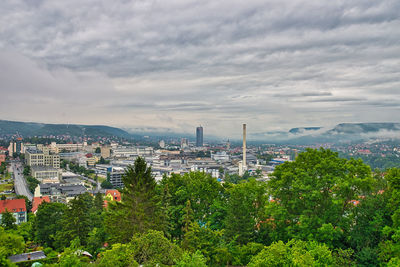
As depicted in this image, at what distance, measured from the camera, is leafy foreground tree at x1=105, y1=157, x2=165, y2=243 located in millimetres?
17281

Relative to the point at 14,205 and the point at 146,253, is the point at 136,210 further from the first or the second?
the point at 14,205

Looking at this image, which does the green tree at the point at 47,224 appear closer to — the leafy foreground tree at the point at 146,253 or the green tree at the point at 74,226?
the green tree at the point at 74,226

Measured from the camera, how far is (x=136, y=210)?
17.7 m

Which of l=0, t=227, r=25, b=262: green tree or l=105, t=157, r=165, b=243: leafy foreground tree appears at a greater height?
l=105, t=157, r=165, b=243: leafy foreground tree

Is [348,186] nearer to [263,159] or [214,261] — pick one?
[214,261]

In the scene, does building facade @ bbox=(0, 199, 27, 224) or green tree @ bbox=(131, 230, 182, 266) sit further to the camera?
building facade @ bbox=(0, 199, 27, 224)

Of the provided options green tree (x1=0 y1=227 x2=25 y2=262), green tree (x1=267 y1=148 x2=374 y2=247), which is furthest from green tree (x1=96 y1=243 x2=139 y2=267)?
green tree (x1=0 y1=227 x2=25 y2=262)

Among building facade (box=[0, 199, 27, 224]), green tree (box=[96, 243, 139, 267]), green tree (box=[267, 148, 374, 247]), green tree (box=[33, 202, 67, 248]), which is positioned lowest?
building facade (box=[0, 199, 27, 224])

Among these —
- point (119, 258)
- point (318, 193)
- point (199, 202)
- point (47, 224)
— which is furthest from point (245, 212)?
point (47, 224)

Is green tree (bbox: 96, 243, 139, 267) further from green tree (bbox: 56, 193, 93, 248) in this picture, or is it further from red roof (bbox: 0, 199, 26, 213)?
red roof (bbox: 0, 199, 26, 213)

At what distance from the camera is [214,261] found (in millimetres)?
15281

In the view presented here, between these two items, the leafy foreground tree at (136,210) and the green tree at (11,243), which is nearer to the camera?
the leafy foreground tree at (136,210)

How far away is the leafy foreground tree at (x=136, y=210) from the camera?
1728cm

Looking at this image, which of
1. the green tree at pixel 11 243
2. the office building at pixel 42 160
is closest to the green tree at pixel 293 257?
the green tree at pixel 11 243
